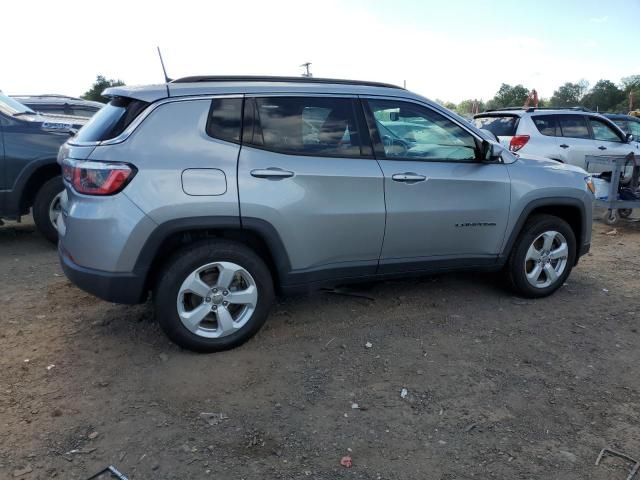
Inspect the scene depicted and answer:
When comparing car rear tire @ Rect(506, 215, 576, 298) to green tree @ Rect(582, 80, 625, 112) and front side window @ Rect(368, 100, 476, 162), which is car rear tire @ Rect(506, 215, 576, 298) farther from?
green tree @ Rect(582, 80, 625, 112)

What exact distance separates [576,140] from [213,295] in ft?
26.2

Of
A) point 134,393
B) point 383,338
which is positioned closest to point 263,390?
point 134,393

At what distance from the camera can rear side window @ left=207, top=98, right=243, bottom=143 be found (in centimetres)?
347

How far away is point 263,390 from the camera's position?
10.6 feet

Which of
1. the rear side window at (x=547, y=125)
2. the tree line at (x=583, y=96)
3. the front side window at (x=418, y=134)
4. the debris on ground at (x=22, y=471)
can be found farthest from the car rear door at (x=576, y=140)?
the tree line at (x=583, y=96)

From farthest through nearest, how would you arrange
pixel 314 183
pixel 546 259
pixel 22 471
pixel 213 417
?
pixel 546 259 < pixel 314 183 < pixel 213 417 < pixel 22 471

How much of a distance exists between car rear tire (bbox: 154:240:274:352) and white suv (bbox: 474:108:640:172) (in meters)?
6.58

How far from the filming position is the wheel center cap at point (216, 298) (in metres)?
3.54

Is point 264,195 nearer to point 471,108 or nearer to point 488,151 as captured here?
point 488,151

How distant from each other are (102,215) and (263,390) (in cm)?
144

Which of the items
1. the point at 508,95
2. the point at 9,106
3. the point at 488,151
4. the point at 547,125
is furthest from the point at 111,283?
the point at 508,95

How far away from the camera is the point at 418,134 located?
4.17 meters

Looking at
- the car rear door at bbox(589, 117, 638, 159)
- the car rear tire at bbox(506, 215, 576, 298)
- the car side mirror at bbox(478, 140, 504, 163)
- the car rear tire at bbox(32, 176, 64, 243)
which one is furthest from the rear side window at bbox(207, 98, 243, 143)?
the car rear door at bbox(589, 117, 638, 159)

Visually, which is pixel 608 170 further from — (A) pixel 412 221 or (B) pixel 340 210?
(B) pixel 340 210
